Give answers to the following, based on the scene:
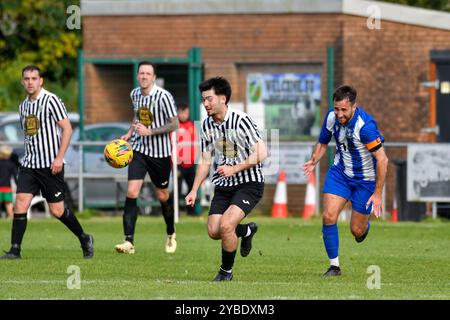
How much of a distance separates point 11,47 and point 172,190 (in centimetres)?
1446

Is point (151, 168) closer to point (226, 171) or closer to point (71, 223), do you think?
point (71, 223)

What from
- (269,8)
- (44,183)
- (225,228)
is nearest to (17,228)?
(44,183)

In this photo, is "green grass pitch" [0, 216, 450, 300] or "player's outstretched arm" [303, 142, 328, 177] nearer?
"green grass pitch" [0, 216, 450, 300]

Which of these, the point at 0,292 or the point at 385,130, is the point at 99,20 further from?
the point at 0,292

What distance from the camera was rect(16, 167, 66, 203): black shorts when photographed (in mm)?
15711

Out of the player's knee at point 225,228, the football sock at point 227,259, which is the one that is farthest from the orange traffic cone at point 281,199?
the player's knee at point 225,228

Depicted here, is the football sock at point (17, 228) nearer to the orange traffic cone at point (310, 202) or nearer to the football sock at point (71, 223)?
the football sock at point (71, 223)

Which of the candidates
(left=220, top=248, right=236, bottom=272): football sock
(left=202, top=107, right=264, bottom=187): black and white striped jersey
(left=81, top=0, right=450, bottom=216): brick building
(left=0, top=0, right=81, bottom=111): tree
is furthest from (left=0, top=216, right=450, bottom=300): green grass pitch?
(left=0, top=0, right=81, bottom=111): tree

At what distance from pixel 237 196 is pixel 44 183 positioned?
3413 mm

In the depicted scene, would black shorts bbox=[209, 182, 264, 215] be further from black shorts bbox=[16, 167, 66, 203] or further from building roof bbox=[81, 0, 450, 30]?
building roof bbox=[81, 0, 450, 30]

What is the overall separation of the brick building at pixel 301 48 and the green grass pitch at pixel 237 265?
4842 millimetres

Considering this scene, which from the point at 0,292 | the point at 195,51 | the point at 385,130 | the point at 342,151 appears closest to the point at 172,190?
the point at 195,51

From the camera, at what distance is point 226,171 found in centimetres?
1285

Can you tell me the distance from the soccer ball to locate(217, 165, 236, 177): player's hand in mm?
3229
